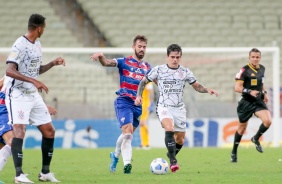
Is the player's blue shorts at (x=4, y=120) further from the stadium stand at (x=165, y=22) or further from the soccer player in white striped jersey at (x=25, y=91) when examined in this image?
the stadium stand at (x=165, y=22)

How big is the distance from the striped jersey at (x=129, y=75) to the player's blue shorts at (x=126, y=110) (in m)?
0.09

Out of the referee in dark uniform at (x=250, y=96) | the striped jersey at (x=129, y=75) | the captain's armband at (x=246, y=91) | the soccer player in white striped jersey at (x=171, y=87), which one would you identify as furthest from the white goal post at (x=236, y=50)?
the soccer player in white striped jersey at (x=171, y=87)

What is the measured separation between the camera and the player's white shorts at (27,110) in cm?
984

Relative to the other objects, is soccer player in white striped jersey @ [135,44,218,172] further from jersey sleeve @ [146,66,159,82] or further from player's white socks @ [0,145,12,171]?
player's white socks @ [0,145,12,171]

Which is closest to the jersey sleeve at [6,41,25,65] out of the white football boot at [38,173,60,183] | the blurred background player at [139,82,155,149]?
the white football boot at [38,173,60,183]

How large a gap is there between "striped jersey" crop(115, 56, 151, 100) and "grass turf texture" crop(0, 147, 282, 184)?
1277 mm

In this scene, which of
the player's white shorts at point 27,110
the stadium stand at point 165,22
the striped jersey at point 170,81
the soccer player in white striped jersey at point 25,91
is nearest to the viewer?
the soccer player in white striped jersey at point 25,91

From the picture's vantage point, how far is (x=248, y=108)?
1490 centimetres

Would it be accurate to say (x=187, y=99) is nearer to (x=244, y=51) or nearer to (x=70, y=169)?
(x=244, y=51)

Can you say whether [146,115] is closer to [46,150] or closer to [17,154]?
[46,150]

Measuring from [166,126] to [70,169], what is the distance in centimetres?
210

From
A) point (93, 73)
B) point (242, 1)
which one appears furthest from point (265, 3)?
point (93, 73)

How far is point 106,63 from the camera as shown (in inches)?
473

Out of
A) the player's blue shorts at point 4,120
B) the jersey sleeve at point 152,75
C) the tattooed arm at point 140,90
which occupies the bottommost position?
the player's blue shorts at point 4,120
